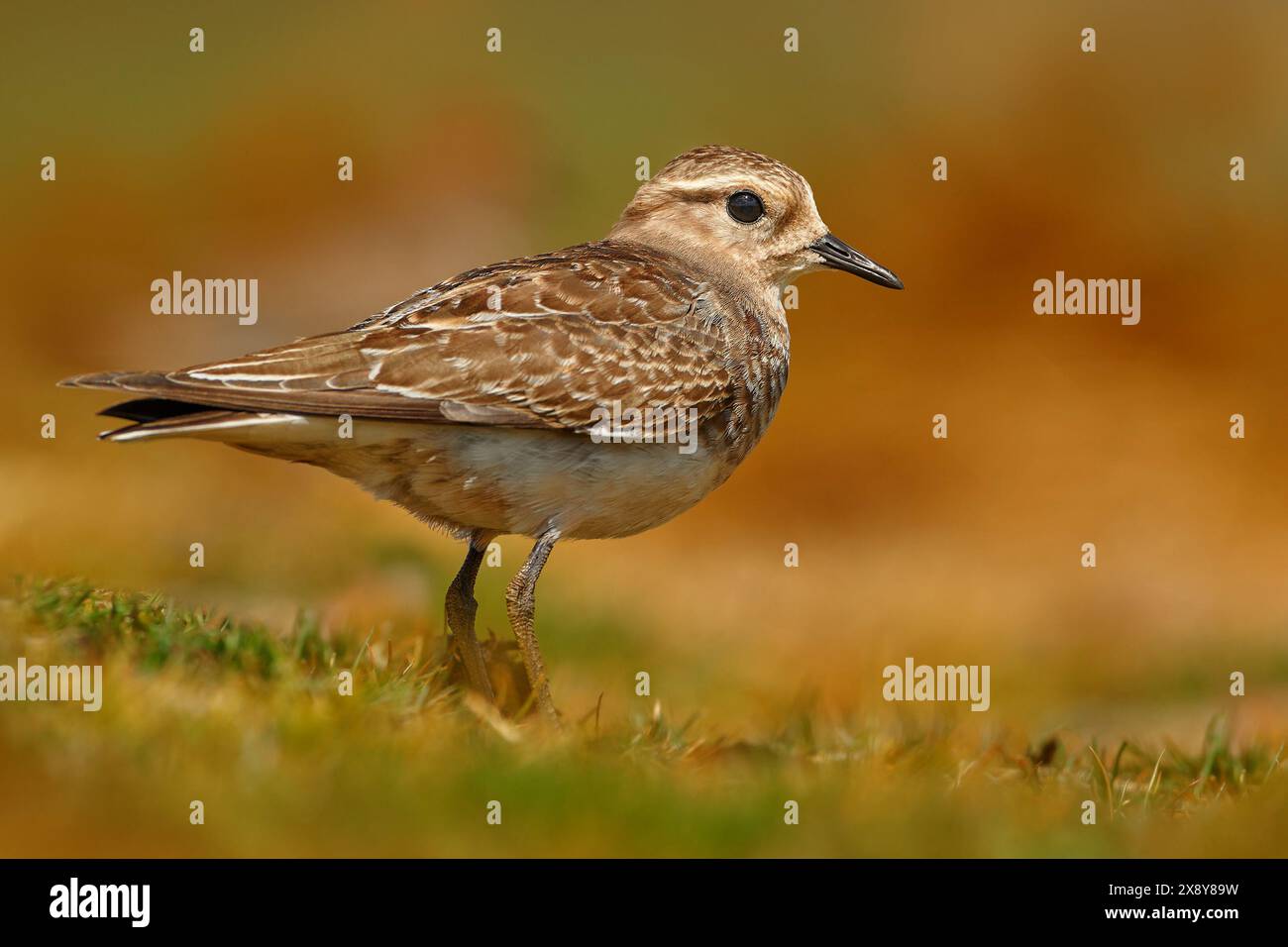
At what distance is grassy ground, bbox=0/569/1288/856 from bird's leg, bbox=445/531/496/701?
154mm

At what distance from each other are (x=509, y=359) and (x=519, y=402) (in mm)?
227

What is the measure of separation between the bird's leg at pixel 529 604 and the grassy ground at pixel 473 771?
262mm

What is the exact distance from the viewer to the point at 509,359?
24.0 ft

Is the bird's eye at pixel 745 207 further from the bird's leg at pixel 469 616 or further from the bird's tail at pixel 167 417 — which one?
the bird's tail at pixel 167 417

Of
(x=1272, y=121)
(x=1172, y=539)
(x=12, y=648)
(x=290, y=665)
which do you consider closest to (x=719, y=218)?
(x=290, y=665)

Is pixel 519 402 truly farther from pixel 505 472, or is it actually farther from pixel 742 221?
pixel 742 221

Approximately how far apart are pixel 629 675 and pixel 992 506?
7.63 m

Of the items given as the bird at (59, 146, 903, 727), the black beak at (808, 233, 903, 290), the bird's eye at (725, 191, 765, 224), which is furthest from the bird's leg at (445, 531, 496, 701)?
the black beak at (808, 233, 903, 290)

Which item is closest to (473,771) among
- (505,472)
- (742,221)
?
(505,472)

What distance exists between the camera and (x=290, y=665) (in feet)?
22.2

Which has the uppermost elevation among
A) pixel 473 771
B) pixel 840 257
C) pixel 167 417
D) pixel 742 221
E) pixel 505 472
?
pixel 742 221

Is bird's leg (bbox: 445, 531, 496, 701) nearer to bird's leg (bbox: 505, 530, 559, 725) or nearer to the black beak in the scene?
bird's leg (bbox: 505, 530, 559, 725)

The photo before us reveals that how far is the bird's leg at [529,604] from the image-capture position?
7590mm

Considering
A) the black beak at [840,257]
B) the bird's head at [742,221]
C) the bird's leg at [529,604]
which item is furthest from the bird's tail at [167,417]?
the black beak at [840,257]
